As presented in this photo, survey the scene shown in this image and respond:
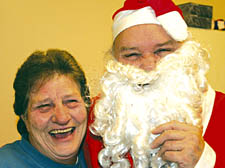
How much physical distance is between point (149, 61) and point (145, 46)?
74 millimetres

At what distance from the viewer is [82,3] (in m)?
2.76

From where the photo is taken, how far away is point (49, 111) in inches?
52.6

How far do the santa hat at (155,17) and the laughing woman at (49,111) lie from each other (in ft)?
1.20

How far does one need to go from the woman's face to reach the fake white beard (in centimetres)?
15

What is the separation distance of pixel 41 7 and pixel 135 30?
1.45 meters

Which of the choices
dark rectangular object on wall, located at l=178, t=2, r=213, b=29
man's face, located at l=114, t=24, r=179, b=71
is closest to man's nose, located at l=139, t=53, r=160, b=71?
man's face, located at l=114, t=24, r=179, b=71

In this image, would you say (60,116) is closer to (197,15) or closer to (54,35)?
(54,35)

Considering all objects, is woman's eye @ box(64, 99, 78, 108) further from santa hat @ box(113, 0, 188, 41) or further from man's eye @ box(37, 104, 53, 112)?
santa hat @ box(113, 0, 188, 41)

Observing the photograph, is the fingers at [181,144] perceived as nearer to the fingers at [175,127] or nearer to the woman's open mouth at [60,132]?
the fingers at [175,127]

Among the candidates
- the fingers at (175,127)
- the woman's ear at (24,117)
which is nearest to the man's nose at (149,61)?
the fingers at (175,127)

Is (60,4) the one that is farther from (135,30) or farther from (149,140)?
(149,140)

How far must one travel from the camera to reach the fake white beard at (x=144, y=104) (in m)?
1.19

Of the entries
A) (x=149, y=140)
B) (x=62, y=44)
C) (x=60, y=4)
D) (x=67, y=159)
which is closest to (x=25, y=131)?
(x=67, y=159)

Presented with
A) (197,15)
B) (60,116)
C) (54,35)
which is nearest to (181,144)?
(60,116)
